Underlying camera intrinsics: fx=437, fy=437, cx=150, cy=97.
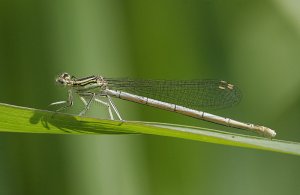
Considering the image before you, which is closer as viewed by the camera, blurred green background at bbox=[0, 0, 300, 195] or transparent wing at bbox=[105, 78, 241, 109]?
blurred green background at bbox=[0, 0, 300, 195]

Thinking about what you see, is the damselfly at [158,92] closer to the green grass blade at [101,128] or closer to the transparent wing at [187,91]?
the transparent wing at [187,91]

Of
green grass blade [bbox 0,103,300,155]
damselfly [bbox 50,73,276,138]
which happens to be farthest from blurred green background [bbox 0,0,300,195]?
green grass blade [bbox 0,103,300,155]

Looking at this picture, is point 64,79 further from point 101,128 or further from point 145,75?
point 101,128

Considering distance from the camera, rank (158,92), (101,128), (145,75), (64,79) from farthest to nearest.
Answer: (158,92)
(64,79)
(145,75)
(101,128)

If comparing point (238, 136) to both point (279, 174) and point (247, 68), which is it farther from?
point (247, 68)

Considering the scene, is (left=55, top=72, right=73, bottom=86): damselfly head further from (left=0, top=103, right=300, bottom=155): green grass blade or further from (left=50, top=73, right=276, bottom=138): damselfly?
(left=0, top=103, right=300, bottom=155): green grass blade

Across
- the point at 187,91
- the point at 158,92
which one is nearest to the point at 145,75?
the point at 158,92
